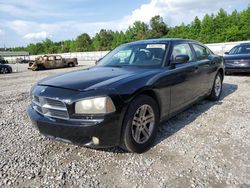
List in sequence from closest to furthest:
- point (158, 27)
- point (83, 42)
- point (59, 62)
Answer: point (59, 62)
point (158, 27)
point (83, 42)

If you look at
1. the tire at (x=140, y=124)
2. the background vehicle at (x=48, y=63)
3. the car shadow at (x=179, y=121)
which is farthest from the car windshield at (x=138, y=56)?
the background vehicle at (x=48, y=63)

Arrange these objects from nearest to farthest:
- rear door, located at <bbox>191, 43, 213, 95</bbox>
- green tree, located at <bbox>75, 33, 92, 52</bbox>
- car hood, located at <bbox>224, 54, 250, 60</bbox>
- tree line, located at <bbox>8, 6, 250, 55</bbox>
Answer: rear door, located at <bbox>191, 43, 213, 95</bbox> < car hood, located at <bbox>224, 54, 250, 60</bbox> < tree line, located at <bbox>8, 6, 250, 55</bbox> < green tree, located at <bbox>75, 33, 92, 52</bbox>

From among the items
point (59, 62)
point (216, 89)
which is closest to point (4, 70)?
point (59, 62)

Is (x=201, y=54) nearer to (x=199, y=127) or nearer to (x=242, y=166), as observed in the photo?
(x=199, y=127)

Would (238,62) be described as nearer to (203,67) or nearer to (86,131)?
(203,67)

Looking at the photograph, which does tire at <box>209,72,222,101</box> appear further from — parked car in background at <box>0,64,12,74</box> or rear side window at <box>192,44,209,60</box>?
parked car in background at <box>0,64,12,74</box>

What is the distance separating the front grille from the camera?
2.95 metres

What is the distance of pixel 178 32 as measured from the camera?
146 feet

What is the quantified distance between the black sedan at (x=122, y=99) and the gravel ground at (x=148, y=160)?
316 millimetres

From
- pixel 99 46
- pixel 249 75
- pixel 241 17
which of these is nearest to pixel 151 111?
pixel 249 75

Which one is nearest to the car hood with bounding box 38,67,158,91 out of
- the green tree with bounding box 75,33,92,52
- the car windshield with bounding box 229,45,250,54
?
the car windshield with bounding box 229,45,250,54

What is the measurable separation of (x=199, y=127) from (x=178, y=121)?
0.43 m

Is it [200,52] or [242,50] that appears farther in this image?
[242,50]

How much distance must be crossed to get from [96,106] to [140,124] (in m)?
0.77
